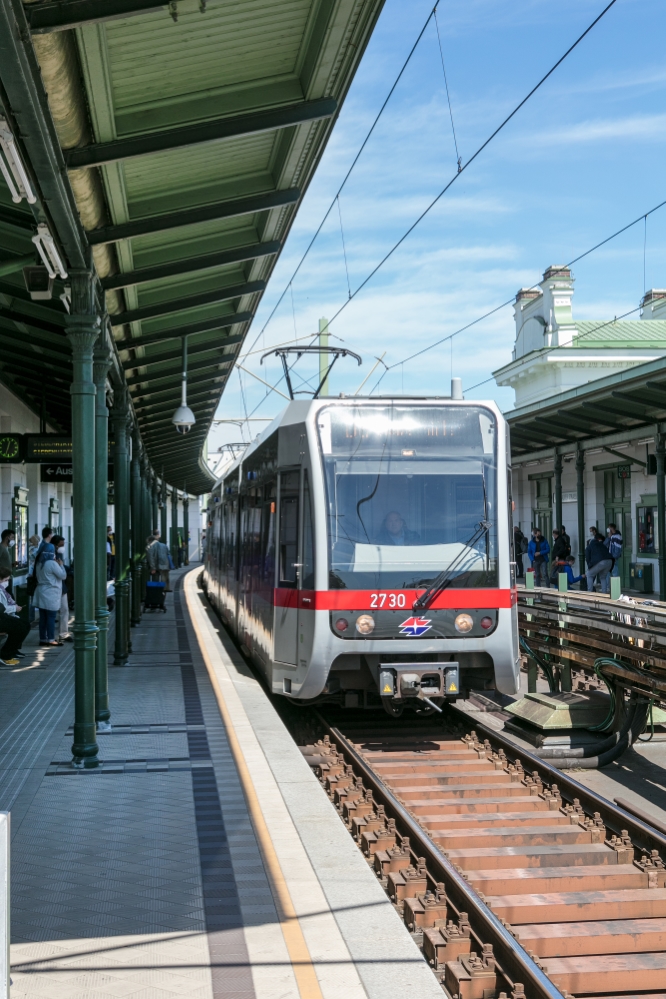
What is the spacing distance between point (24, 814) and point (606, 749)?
513cm

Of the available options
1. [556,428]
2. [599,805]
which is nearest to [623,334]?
[556,428]

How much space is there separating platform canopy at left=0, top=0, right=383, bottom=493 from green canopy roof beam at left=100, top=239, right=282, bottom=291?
0.06ft

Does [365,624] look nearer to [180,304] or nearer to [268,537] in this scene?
[268,537]

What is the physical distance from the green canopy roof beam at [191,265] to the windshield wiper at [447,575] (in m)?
3.12

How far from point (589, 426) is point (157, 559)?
9256 mm

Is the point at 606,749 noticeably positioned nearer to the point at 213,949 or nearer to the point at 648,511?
the point at 213,949

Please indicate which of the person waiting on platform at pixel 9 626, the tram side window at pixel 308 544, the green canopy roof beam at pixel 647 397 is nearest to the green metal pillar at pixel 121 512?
the person waiting on platform at pixel 9 626

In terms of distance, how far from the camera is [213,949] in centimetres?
443

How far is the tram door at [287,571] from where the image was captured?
941 cm

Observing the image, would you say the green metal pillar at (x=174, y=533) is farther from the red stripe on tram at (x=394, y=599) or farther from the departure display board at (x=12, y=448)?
the red stripe on tram at (x=394, y=599)

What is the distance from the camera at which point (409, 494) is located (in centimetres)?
934

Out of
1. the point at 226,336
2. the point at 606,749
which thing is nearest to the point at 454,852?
the point at 606,749

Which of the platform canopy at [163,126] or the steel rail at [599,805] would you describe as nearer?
the platform canopy at [163,126]

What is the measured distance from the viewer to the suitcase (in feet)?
77.5
